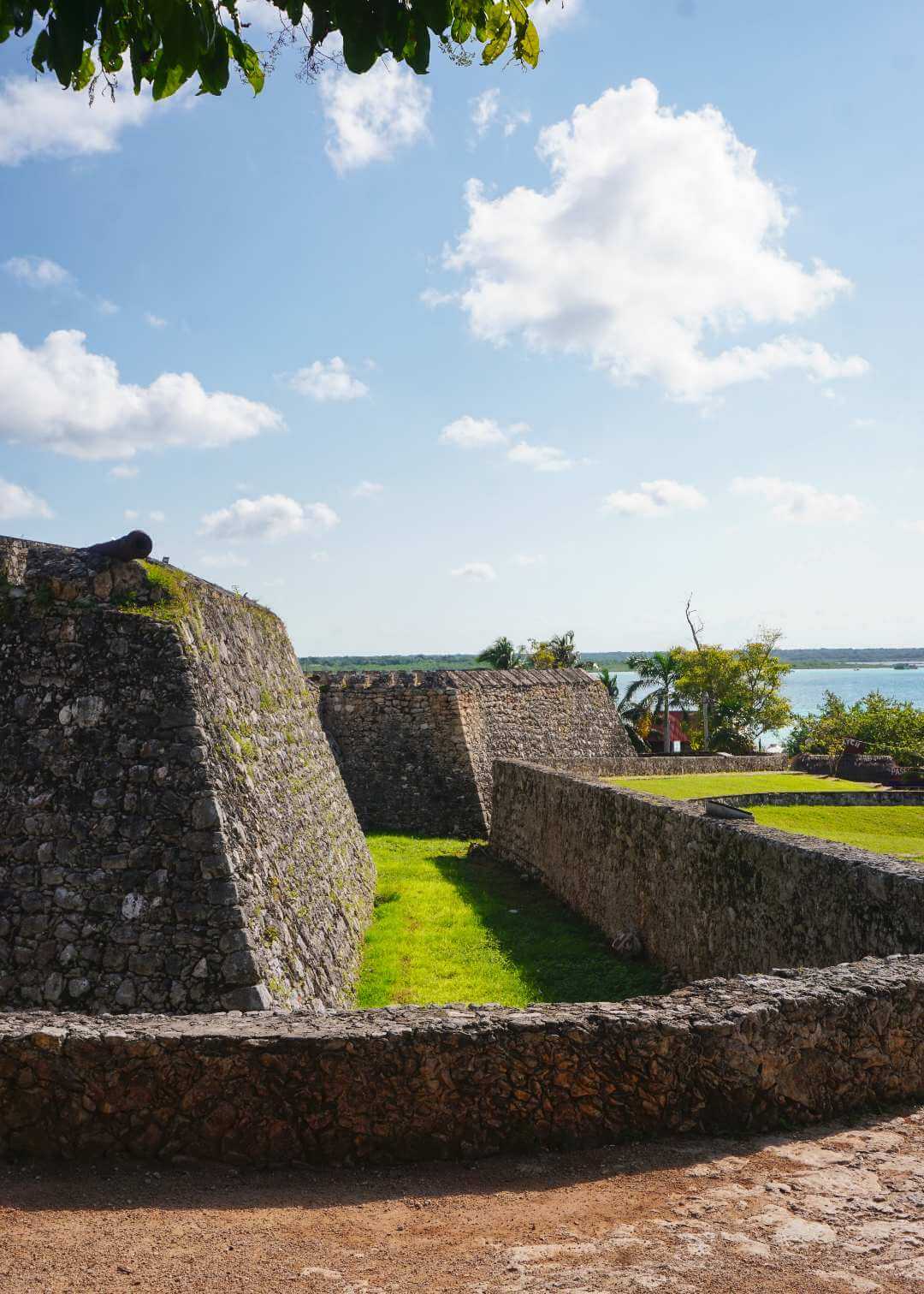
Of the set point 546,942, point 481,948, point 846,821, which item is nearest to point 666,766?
point 546,942

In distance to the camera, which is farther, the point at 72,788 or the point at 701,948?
the point at 701,948

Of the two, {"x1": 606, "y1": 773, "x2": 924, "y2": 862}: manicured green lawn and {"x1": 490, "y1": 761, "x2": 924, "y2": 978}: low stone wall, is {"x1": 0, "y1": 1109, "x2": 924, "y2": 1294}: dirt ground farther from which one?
{"x1": 606, "y1": 773, "x2": 924, "y2": 862}: manicured green lawn

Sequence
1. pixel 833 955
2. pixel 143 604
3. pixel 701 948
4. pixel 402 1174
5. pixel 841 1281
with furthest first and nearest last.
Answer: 1. pixel 701 948
2. pixel 143 604
3. pixel 833 955
4. pixel 402 1174
5. pixel 841 1281

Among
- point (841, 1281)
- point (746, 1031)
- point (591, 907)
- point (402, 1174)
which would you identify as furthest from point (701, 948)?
point (841, 1281)

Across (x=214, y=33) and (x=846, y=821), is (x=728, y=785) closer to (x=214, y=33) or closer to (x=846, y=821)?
(x=846, y=821)

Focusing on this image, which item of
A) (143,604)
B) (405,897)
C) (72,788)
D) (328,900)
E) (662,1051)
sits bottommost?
(405,897)

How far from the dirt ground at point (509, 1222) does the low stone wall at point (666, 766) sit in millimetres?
16852

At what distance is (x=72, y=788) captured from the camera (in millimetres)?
7355

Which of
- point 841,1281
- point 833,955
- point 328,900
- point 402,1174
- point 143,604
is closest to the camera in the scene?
point 841,1281

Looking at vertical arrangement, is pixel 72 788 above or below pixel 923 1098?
above

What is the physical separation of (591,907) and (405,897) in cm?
325

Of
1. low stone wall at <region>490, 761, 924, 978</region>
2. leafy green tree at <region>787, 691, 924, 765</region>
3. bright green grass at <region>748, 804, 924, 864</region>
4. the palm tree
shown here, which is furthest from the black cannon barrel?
the palm tree

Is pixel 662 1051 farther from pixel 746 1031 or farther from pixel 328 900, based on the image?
pixel 328 900

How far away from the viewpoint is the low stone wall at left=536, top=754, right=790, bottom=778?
22.9 m
